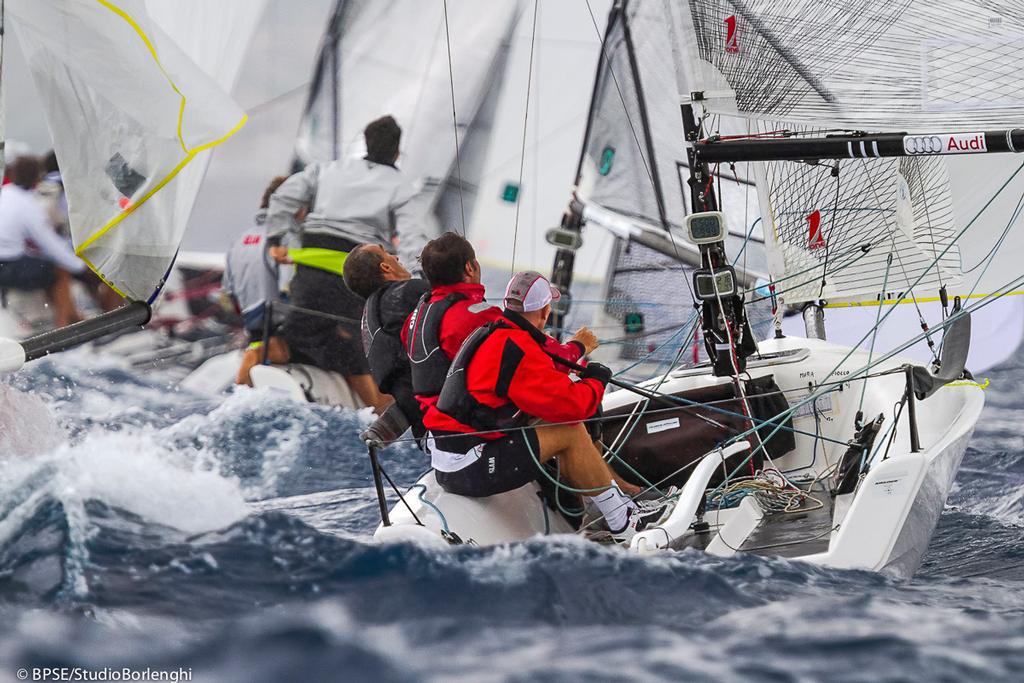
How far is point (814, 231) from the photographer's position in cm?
432

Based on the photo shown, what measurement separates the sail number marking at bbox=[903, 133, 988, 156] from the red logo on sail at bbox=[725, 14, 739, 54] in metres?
0.62

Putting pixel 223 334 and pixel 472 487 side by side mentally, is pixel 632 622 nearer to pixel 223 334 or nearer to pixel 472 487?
pixel 472 487

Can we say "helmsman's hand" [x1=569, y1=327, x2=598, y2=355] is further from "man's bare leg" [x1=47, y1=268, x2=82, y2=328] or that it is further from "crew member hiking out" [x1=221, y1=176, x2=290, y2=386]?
"crew member hiking out" [x1=221, y1=176, x2=290, y2=386]

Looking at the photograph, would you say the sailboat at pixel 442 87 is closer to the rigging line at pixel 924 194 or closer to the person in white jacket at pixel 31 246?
the person in white jacket at pixel 31 246

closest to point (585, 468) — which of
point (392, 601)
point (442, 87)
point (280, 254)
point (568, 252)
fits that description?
point (392, 601)

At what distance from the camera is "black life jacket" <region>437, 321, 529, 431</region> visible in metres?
3.21

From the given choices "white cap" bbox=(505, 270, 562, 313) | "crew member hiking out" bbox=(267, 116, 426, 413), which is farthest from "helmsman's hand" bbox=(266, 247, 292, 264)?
"white cap" bbox=(505, 270, 562, 313)

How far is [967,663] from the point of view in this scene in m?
2.39

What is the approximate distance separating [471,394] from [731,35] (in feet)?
4.75

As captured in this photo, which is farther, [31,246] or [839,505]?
[31,246]

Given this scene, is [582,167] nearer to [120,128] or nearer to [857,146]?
[857,146]

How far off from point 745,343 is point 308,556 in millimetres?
1706

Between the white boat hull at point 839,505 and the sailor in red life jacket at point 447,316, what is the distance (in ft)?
1.15

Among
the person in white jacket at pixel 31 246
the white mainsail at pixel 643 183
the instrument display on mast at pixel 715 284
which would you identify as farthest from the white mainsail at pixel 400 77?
the instrument display on mast at pixel 715 284
